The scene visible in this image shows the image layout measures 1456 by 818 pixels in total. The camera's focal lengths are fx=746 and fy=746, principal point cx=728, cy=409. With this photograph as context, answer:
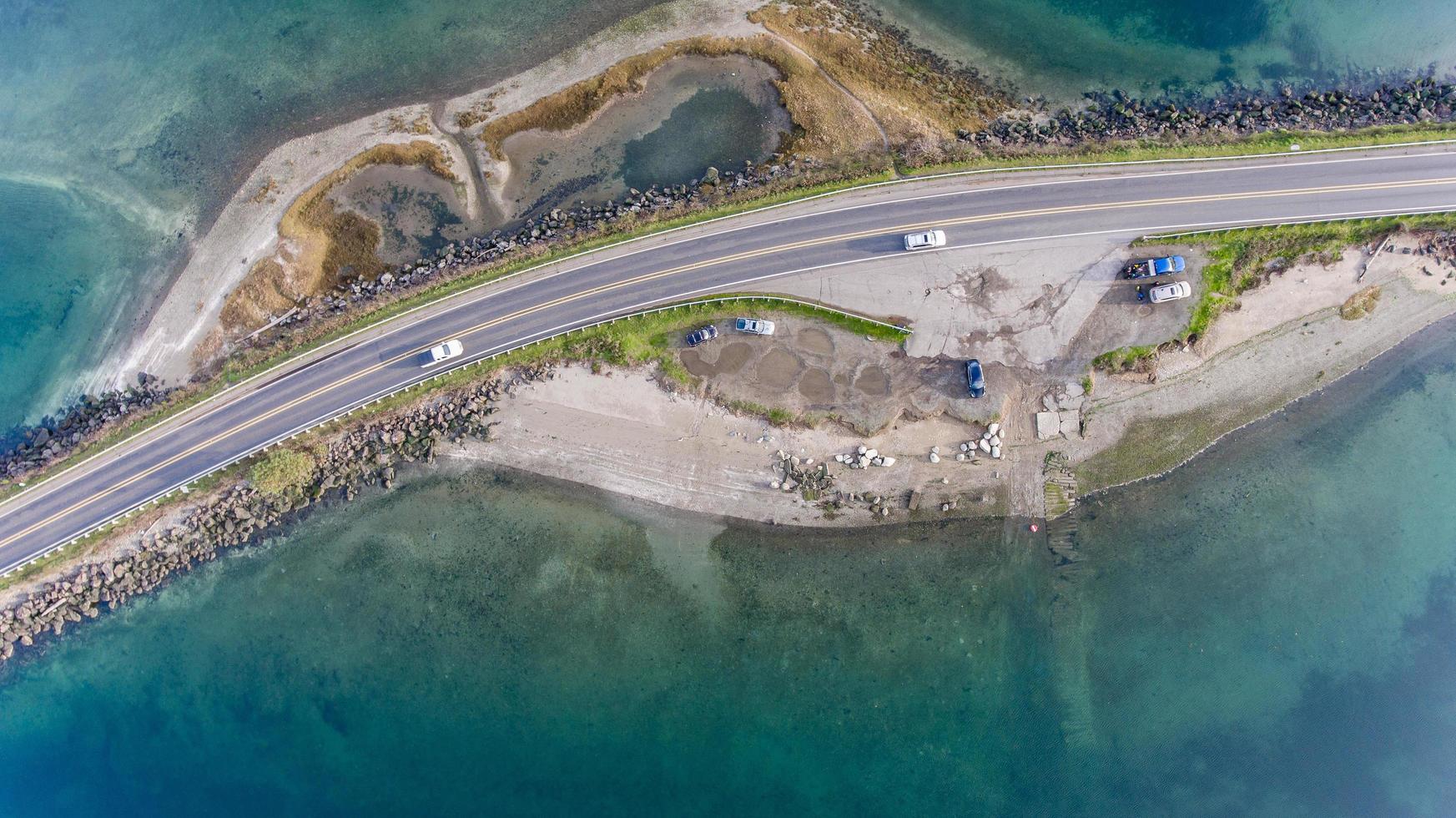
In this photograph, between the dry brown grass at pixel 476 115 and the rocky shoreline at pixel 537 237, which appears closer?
the rocky shoreline at pixel 537 237

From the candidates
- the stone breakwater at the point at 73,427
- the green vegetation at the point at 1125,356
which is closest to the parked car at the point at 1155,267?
the green vegetation at the point at 1125,356

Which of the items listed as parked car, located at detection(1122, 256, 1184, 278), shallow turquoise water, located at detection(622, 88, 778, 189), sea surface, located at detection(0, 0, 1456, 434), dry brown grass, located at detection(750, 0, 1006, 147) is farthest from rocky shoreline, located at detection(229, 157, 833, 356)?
parked car, located at detection(1122, 256, 1184, 278)

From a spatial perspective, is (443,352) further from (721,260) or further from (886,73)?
(886,73)

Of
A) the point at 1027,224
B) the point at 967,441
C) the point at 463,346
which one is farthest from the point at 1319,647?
the point at 463,346

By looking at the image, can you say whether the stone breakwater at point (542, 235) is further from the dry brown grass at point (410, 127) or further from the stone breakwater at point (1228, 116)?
the stone breakwater at point (1228, 116)

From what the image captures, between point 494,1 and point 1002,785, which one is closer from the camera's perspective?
point 1002,785

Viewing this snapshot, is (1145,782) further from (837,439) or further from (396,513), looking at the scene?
(396,513)
